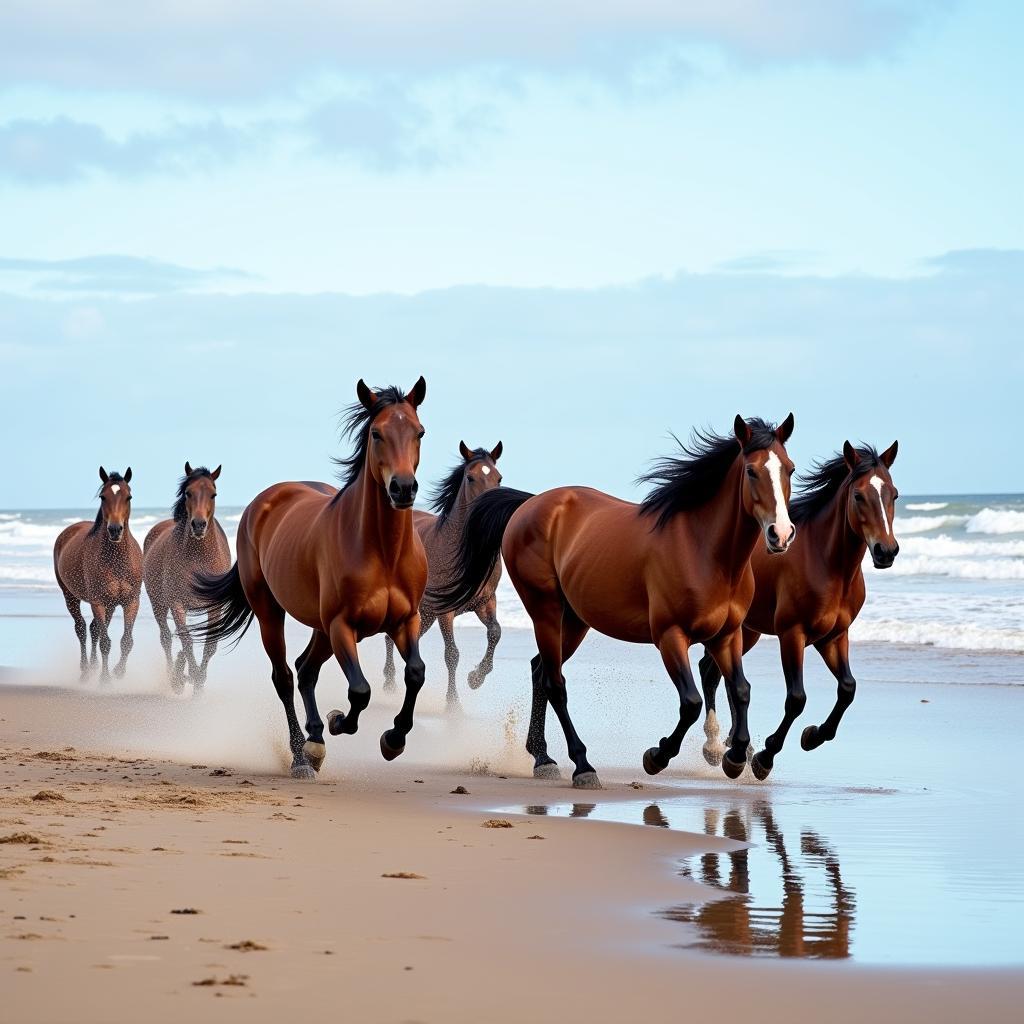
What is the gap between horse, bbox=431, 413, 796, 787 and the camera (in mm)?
8203

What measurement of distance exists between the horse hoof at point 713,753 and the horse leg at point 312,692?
7.38 ft

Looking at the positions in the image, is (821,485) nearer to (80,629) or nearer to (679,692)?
(679,692)

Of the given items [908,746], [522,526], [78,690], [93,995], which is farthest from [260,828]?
[78,690]

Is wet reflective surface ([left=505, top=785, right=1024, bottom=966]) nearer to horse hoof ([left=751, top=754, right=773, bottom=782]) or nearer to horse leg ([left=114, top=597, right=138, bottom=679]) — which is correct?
horse hoof ([left=751, top=754, right=773, bottom=782])

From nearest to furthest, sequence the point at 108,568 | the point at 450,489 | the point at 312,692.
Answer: the point at 312,692, the point at 450,489, the point at 108,568

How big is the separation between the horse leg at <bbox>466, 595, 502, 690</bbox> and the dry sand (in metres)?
6.33

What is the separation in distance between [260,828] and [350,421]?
9.12ft

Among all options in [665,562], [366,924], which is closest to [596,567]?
[665,562]

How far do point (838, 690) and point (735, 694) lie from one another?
3.70 ft

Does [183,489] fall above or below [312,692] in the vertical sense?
above

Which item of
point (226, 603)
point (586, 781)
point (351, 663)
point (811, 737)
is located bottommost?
point (586, 781)

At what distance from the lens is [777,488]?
8.00 meters

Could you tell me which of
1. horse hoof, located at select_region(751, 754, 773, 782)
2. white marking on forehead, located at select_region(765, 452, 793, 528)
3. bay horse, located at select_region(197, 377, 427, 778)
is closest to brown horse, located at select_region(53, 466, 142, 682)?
bay horse, located at select_region(197, 377, 427, 778)

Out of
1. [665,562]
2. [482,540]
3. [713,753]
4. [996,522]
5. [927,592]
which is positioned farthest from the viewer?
[996,522]
